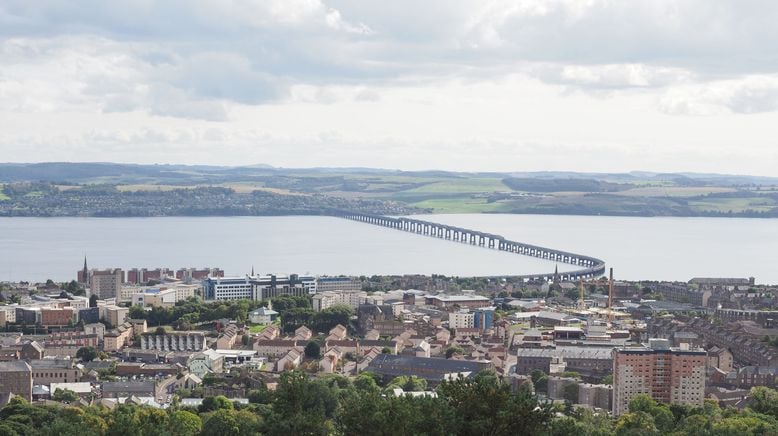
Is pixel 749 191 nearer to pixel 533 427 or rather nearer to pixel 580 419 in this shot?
pixel 580 419

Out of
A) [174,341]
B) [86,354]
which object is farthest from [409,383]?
[174,341]

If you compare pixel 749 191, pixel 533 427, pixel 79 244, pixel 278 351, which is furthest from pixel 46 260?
pixel 749 191

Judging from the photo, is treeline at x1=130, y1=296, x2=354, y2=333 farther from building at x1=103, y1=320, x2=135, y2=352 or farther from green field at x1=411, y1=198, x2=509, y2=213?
green field at x1=411, y1=198, x2=509, y2=213

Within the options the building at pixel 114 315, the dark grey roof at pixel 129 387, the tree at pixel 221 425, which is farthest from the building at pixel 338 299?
the tree at pixel 221 425

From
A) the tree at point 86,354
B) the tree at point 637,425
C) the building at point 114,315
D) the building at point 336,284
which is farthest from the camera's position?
the building at point 336,284

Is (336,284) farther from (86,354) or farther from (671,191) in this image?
(671,191)

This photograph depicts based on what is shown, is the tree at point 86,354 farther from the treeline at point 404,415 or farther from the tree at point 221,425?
the treeline at point 404,415
